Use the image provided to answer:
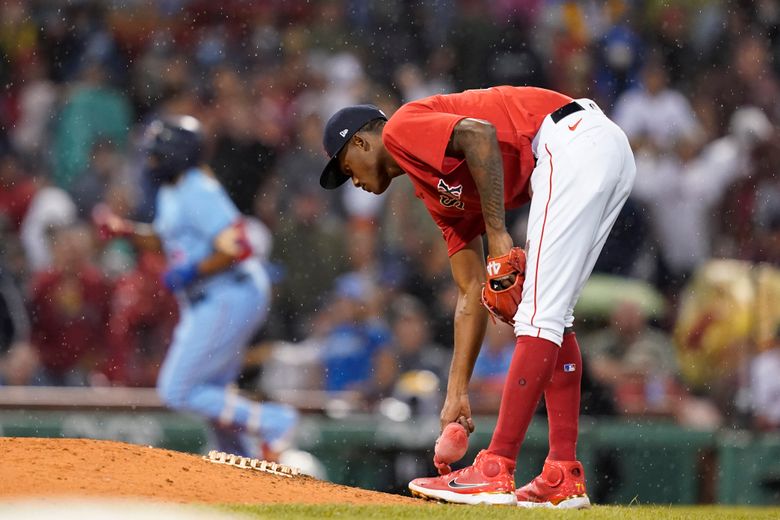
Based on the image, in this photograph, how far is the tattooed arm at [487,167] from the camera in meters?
4.34

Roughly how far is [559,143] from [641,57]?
23.0 ft

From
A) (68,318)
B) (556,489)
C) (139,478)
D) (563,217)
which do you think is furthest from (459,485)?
(68,318)

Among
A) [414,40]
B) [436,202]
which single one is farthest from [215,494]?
[414,40]

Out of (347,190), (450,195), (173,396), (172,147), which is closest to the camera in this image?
(450,195)

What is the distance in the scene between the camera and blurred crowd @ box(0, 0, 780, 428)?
29.6ft

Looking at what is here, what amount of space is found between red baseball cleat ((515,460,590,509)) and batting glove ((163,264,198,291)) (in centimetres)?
433

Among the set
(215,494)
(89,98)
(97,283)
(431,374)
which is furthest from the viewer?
(89,98)

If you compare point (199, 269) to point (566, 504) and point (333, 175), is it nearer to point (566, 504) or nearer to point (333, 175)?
point (333, 175)

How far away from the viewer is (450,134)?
14.3ft

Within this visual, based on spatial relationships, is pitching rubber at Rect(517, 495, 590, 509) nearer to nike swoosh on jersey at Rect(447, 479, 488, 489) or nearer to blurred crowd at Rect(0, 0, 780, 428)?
nike swoosh on jersey at Rect(447, 479, 488, 489)

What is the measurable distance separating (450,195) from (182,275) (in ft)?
14.4

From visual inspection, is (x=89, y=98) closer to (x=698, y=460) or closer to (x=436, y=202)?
(x=698, y=460)

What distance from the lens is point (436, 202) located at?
480 cm

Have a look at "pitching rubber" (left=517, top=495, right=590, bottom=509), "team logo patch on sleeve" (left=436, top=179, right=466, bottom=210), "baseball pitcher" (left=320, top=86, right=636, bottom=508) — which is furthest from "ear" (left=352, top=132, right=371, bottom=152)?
"pitching rubber" (left=517, top=495, right=590, bottom=509)
